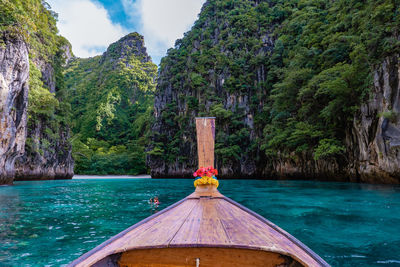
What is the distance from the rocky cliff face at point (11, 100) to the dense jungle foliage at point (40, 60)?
0.74 metres

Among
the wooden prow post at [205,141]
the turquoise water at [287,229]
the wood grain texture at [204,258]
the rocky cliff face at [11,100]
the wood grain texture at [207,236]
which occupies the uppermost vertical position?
the rocky cliff face at [11,100]

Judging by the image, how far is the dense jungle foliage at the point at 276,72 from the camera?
13.7 m

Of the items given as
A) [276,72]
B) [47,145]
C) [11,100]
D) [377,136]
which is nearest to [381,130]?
[377,136]

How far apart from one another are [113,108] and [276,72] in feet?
129

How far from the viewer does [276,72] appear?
86.2ft

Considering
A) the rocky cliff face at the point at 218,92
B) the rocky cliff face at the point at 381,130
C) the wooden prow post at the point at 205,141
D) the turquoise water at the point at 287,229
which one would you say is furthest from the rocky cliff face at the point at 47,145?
the rocky cliff face at the point at 381,130

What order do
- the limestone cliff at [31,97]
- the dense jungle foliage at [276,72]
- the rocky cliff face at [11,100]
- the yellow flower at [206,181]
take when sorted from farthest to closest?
the limestone cliff at [31,97] → the dense jungle foliage at [276,72] → the rocky cliff face at [11,100] → the yellow flower at [206,181]

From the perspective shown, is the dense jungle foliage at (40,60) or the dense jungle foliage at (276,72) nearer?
the dense jungle foliage at (276,72)

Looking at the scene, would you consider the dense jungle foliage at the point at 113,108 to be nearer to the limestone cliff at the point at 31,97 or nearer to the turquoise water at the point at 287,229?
the limestone cliff at the point at 31,97

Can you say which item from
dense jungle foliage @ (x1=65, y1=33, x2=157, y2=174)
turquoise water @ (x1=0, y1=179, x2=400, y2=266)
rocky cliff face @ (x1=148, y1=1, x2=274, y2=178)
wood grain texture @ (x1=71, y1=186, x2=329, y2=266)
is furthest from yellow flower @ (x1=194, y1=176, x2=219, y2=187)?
dense jungle foliage @ (x1=65, y1=33, x2=157, y2=174)

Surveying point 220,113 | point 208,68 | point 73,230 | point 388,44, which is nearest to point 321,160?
point 388,44

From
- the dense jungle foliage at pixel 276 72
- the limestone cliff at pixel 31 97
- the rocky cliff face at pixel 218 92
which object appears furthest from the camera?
the rocky cliff face at pixel 218 92

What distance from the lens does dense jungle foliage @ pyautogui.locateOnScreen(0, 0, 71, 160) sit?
48.1 ft

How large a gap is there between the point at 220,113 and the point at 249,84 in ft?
19.3
